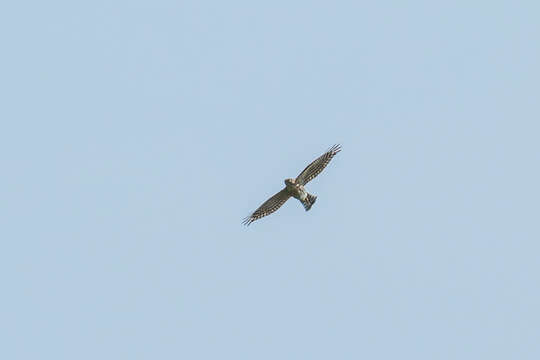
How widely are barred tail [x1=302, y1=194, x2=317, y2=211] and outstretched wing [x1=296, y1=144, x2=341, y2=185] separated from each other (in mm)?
581

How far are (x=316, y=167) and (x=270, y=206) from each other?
2424mm

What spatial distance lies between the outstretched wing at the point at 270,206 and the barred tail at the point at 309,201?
901 mm

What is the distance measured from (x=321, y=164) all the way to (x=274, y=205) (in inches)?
96.6

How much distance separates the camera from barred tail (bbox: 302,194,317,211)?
8469cm

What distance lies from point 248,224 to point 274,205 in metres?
1.12

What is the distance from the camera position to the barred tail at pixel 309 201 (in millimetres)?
84688

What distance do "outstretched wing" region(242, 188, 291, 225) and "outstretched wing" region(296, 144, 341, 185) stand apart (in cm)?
86

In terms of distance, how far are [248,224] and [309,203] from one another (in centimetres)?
252

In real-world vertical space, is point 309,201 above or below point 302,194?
below

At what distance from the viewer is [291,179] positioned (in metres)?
84.8

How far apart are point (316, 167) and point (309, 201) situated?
1.20m

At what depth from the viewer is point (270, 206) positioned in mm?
86062

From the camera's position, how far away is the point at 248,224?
85875 mm

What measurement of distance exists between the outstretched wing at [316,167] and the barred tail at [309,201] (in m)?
0.58
